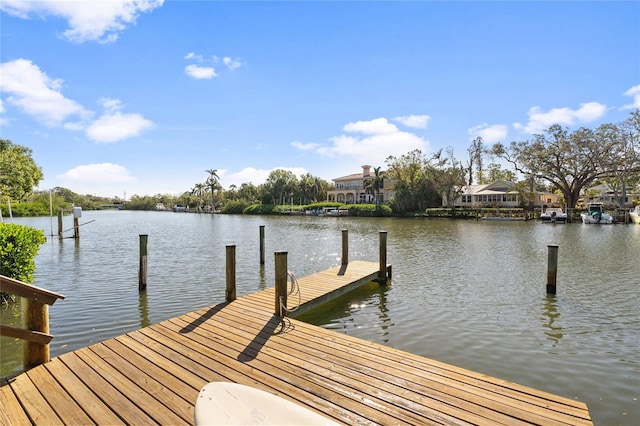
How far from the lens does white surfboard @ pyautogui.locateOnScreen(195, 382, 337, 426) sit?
2238 mm

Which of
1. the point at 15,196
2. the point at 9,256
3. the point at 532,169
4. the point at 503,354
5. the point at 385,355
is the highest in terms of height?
the point at 532,169

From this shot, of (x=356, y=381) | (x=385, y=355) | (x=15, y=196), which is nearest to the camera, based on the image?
(x=356, y=381)

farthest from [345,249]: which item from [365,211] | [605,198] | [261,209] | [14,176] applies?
[261,209]

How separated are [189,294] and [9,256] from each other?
4.25 meters

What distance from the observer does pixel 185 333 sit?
18.8ft

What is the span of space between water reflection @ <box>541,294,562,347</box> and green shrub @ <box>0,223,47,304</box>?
38.7 feet

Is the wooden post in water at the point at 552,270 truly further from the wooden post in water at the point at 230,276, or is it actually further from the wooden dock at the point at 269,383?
the wooden post in water at the point at 230,276

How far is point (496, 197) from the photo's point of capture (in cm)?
5738

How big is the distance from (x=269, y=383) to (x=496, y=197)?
2416 inches

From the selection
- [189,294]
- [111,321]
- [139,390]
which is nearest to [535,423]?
[139,390]

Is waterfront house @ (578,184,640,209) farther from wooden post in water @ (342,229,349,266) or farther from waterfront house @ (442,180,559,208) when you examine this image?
wooden post in water @ (342,229,349,266)

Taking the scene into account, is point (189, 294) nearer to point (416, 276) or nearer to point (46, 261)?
point (416, 276)

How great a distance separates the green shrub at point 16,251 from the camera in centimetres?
771

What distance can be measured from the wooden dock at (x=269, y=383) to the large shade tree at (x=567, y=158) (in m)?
54.5
